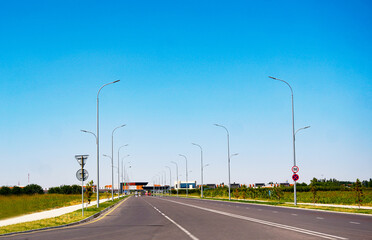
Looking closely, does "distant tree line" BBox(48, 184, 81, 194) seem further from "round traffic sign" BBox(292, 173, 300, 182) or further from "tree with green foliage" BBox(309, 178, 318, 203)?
"round traffic sign" BBox(292, 173, 300, 182)

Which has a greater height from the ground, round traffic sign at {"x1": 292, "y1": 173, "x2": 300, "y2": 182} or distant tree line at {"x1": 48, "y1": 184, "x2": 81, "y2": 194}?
round traffic sign at {"x1": 292, "y1": 173, "x2": 300, "y2": 182}

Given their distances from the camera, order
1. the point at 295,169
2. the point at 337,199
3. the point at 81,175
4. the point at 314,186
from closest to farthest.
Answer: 1. the point at 81,175
2. the point at 295,169
3. the point at 314,186
4. the point at 337,199

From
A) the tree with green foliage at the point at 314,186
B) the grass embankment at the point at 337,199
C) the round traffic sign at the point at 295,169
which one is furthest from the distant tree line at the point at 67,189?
the round traffic sign at the point at 295,169

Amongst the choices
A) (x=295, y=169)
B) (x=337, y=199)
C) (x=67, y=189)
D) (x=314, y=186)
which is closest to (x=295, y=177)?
(x=295, y=169)

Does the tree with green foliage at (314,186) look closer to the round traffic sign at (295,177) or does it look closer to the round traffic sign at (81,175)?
the round traffic sign at (295,177)

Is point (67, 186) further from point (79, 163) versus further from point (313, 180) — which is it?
point (79, 163)

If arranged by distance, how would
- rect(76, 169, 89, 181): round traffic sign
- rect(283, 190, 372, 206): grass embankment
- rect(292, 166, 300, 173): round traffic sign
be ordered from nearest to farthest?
rect(76, 169, 89, 181): round traffic sign < rect(292, 166, 300, 173): round traffic sign < rect(283, 190, 372, 206): grass embankment

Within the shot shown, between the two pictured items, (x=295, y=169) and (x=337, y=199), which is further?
(x=337, y=199)

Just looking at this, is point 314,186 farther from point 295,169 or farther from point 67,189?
point 67,189

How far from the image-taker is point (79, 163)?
84.2 ft

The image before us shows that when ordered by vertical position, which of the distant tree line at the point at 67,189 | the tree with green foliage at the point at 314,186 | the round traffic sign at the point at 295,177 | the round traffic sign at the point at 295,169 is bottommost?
the distant tree line at the point at 67,189

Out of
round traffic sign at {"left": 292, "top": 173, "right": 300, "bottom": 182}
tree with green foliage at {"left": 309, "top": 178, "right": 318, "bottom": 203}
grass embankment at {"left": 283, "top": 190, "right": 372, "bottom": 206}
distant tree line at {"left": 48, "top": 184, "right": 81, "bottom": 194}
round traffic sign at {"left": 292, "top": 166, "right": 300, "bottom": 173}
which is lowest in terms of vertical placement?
distant tree line at {"left": 48, "top": 184, "right": 81, "bottom": 194}

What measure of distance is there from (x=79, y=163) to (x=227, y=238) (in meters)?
13.7

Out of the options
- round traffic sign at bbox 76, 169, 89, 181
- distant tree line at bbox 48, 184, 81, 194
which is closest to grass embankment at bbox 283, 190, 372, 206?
round traffic sign at bbox 76, 169, 89, 181
